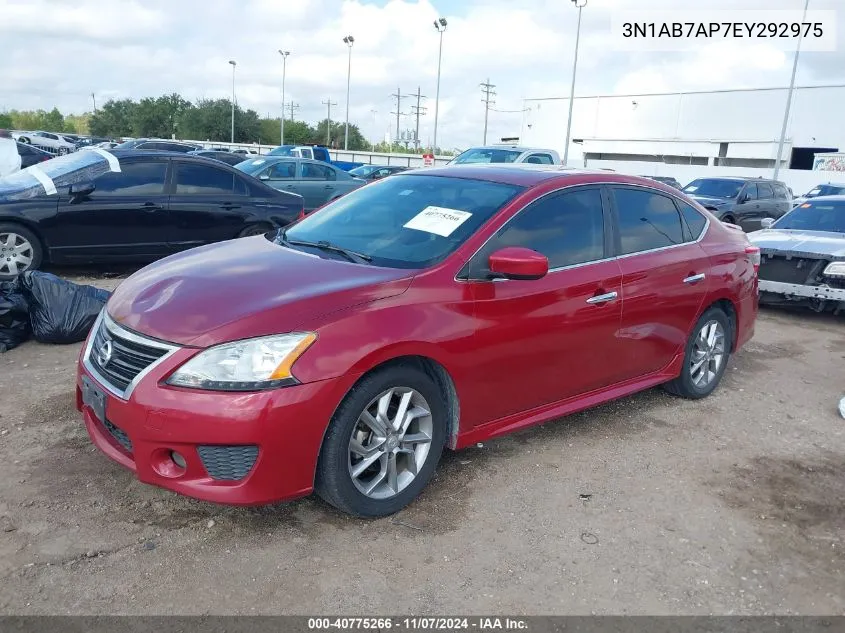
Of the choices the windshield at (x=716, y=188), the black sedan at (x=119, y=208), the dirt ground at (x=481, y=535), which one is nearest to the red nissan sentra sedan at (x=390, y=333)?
the dirt ground at (x=481, y=535)

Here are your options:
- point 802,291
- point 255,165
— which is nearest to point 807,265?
point 802,291

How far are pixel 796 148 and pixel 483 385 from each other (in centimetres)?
5641

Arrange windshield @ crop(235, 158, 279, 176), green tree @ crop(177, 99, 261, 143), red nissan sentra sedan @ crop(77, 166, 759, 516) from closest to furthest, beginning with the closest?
red nissan sentra sedan @ crop(77, 166, 759, 516), windshield @ crop(235, 158, 279, 176), green tree @ crop(177, 99, 261, 143)

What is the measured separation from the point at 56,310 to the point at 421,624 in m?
4.40

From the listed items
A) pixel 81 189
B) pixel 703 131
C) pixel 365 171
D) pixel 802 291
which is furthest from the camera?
pixel 703 131

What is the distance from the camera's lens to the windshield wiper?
12.0 feet

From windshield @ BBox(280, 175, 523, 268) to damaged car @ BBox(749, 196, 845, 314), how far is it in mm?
5551

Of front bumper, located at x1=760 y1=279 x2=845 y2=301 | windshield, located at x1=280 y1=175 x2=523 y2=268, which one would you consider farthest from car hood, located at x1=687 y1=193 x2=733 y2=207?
windshield, located at x1=280 y1=175 x2=523 y2=268

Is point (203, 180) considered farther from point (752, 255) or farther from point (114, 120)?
point (114, 120)

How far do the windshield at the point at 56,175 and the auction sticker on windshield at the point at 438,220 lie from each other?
5.46 meters

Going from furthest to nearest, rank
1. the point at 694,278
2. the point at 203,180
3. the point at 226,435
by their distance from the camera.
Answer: the point at 203,180 → the point at 694,278 → the point at 226,435

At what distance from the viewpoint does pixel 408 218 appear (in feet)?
13.1

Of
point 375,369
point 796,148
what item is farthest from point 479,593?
point 796,148

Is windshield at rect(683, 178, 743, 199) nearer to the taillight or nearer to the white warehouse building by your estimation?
the taillight
